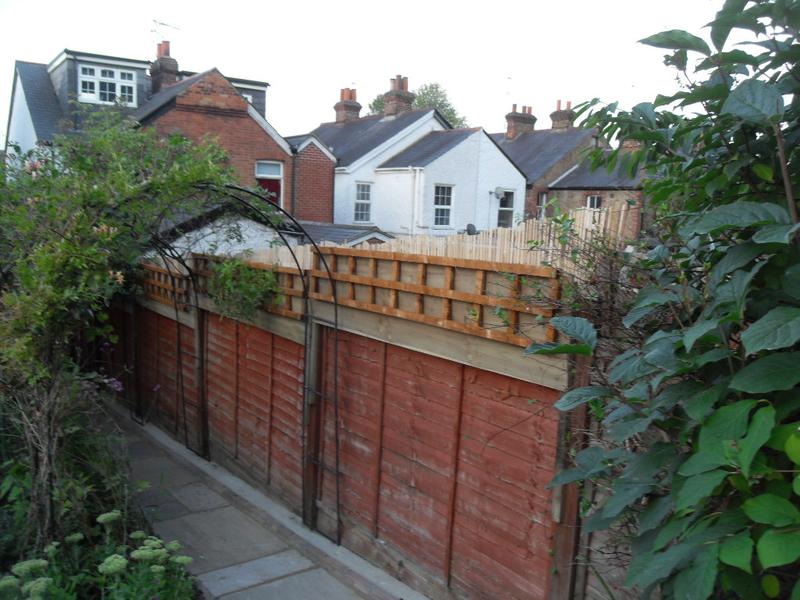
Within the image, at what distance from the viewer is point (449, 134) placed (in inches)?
952

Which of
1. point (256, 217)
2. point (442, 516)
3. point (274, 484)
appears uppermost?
point (256, 217)

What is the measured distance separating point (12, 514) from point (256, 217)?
3968 mm

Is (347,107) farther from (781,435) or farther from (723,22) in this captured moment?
(781,435)

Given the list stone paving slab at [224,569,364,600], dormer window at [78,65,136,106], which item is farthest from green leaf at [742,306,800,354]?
dormer window at [78,65,136,106]

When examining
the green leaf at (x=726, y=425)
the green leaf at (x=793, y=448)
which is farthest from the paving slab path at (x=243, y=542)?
the green leaf at (x=793, y=448)

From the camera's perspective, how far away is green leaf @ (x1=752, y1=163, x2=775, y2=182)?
220cm

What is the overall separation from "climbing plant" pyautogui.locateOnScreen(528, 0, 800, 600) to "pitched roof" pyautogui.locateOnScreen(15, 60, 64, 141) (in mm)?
20912

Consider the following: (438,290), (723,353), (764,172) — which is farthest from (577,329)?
(438,290)

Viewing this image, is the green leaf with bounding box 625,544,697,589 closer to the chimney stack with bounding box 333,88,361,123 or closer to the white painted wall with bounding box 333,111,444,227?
the white painted wall with bounding box 333,111,444,227

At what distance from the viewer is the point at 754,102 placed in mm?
2018

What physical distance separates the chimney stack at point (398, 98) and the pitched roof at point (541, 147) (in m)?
4.12

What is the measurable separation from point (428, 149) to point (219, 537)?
59.7 feet

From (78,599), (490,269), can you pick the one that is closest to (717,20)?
(490,269)

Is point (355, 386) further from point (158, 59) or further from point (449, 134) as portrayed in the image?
point (158, 59)
